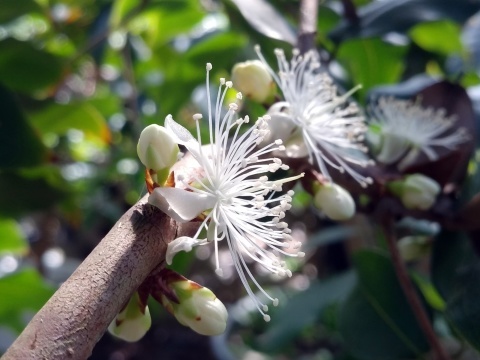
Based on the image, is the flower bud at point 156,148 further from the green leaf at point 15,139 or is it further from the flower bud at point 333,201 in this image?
the green leaf at point 15,139

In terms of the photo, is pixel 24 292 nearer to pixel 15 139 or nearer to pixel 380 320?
pixel 15 139

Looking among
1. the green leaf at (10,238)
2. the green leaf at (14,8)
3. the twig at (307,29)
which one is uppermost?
the green leaf at (14,8)

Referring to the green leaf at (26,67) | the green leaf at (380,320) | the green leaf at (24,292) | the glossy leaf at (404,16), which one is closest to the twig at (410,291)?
the green leaf at (380,320)

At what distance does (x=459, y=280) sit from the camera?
72cm

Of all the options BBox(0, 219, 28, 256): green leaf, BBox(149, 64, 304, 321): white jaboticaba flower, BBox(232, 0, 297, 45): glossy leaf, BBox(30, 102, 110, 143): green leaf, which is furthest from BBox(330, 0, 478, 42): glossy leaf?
BBox(0, 219, 28, 256): green leaf

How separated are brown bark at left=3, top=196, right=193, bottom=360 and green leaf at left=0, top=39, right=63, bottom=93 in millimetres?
765

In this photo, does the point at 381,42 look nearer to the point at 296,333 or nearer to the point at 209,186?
the point at 296,333

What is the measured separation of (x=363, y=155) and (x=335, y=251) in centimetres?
116

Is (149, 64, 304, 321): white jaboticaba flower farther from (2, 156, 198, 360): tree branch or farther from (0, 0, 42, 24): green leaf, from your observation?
(0, 0, 42, 24): green leaf

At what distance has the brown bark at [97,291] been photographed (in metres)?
0.36

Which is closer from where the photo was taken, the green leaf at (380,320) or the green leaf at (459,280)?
the green leaf at (459,280)

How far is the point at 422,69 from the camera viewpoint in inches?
47.4

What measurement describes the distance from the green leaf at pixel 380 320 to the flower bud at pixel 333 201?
0.25 m

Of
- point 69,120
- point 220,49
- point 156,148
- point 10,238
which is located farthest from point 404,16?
point 10,238
